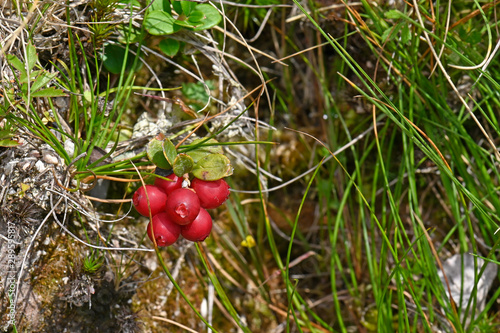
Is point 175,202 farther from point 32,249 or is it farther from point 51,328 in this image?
point 51,328

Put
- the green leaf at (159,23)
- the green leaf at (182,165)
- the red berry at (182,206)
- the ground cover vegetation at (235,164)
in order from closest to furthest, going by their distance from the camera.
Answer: the red berry at (182,206) < the green leaf at (182,165) < the ground cover vegetation at (235,164) < the green leaf at (159,23)

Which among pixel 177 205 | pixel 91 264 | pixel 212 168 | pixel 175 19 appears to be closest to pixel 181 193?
pixel 177 205

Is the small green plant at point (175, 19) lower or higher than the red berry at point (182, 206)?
higher

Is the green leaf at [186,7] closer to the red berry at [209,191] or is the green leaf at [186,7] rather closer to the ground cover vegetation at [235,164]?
the ground cover vegetation at [235,164]

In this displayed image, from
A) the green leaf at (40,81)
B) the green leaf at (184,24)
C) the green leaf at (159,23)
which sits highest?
the green leaf at (184,24)

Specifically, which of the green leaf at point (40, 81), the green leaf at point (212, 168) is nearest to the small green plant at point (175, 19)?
the green leaf at point (40, 81)

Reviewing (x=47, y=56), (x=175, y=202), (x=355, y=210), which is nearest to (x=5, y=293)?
(x=175, y=202)

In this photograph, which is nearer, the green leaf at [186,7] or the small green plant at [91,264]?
the small green plant at [91,264]
